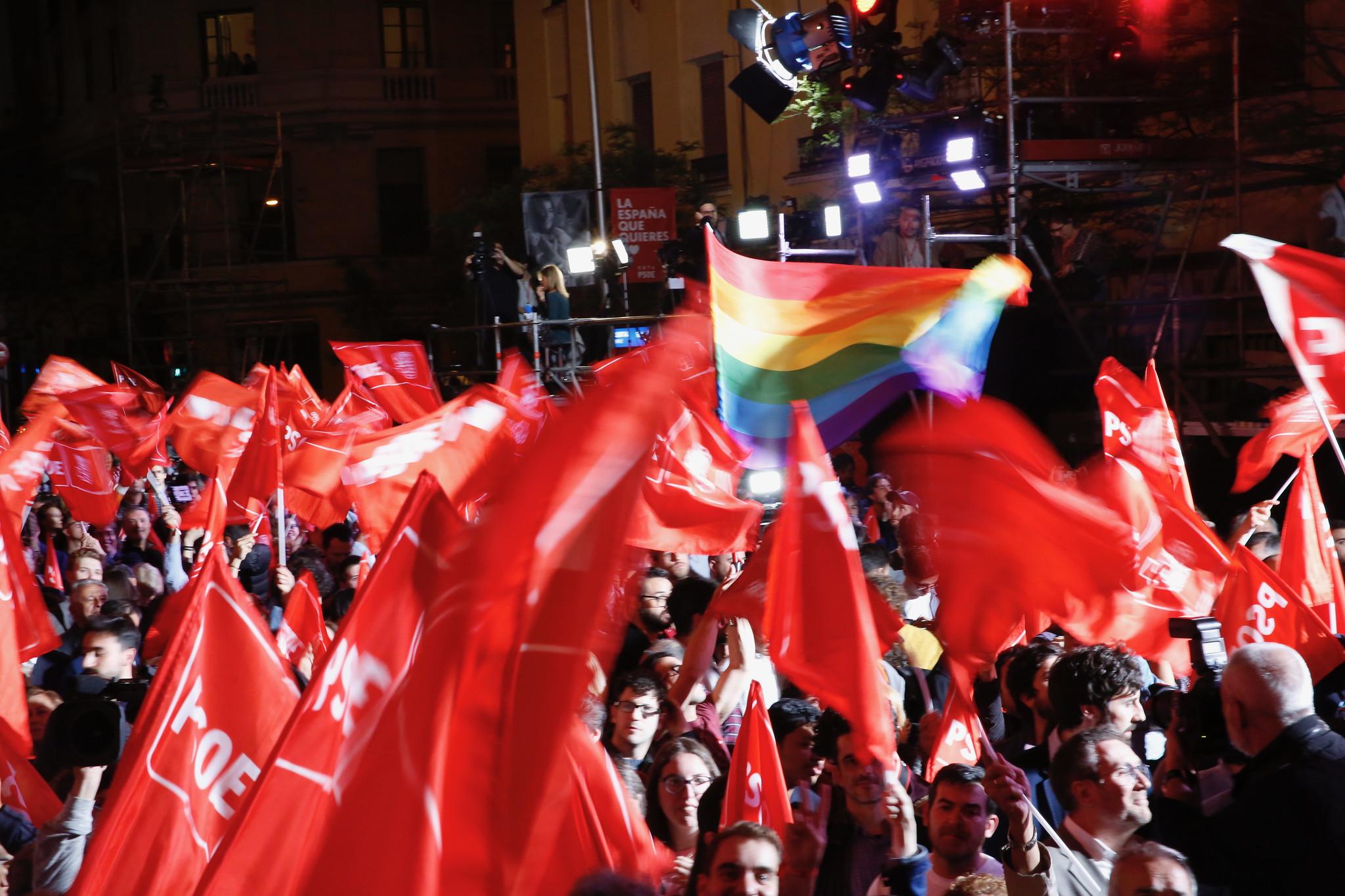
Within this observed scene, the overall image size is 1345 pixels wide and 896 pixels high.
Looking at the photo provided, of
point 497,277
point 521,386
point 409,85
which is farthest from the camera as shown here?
point 409,85

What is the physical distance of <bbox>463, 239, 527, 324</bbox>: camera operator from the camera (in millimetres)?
19406

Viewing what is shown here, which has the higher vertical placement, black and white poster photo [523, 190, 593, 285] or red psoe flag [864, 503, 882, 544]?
black and white poster photo [523, 190, 593, 285]

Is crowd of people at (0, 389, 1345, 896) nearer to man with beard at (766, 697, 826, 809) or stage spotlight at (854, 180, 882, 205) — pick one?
man with beard at (766, 697, 826, 809)

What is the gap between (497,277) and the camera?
1977 centimetres

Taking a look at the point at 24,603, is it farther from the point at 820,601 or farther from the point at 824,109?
the point at 824,109

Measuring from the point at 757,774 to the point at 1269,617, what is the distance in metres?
2.42

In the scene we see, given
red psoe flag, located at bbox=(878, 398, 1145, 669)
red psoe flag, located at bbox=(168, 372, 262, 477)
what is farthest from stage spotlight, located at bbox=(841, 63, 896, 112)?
red psoe flag, located at bbox=(878, 398, 1145, 669)

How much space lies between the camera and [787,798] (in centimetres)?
501

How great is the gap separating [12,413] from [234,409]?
2665 cm

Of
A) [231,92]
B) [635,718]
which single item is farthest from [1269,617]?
[231,92]

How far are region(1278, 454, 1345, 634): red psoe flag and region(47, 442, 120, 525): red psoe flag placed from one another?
8310 millimetres

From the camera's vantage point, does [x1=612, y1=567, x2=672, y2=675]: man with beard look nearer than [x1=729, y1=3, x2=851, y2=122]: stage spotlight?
Yes

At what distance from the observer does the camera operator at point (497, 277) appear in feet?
63.7

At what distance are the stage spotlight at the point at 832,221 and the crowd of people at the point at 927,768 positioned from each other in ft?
25.2
